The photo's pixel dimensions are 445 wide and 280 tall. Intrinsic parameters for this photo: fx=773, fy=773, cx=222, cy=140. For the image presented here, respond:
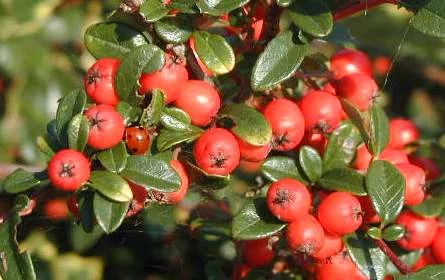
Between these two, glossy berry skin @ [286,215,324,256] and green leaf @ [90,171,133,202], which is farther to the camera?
glossy berry skin @ [286,215,324,256]

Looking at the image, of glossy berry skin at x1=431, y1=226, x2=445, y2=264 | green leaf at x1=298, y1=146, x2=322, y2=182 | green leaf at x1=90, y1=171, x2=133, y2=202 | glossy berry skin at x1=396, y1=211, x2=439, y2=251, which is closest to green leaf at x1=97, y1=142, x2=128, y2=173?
green leaf at x1=90, y1=171, x2=133, y2=202

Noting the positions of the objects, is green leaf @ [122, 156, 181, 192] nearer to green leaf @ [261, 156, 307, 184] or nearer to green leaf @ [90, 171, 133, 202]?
green leaf @ [90, 171, 133, 202]

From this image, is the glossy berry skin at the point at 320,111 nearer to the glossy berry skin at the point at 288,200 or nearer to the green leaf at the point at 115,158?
the glossy berry skin at the point at 288,200

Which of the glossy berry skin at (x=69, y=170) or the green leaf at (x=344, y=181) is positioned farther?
the green leaf at (x=344, y=181)

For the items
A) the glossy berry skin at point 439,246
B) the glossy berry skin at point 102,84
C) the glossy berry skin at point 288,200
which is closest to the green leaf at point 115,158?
the glossy berry skin at point 102,84

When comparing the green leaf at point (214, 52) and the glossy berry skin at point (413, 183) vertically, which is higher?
the green leaf at point (214, 52)

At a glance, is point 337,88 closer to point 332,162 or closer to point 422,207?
point 332,162

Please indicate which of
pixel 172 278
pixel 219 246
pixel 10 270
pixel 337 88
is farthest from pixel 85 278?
pixel 337 88
